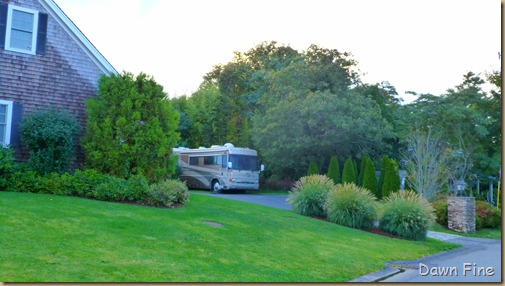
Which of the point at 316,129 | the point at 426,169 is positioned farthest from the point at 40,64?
the point at 316,129

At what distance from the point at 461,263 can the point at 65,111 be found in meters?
11.7

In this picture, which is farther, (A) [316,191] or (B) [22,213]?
(A) [316,191]

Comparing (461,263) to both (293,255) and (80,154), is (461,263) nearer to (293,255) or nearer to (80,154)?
(293,255)

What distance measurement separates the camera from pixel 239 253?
10.6m

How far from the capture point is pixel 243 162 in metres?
31.5

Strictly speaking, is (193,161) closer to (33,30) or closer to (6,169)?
(33,30)

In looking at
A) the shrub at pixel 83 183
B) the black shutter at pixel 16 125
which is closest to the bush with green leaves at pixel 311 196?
the shrub at pixel 83 183

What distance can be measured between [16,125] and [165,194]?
197 inches

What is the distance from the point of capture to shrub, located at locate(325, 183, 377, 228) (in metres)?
17.4

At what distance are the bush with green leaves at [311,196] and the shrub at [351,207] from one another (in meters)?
0.85

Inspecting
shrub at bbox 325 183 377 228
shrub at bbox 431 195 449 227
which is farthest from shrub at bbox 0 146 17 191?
shrub at bbox 431 195 449 227

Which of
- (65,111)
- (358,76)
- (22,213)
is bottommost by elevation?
(22,213)

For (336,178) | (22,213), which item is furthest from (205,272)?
(336,178)

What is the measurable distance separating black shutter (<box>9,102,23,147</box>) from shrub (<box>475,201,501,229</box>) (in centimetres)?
1807
